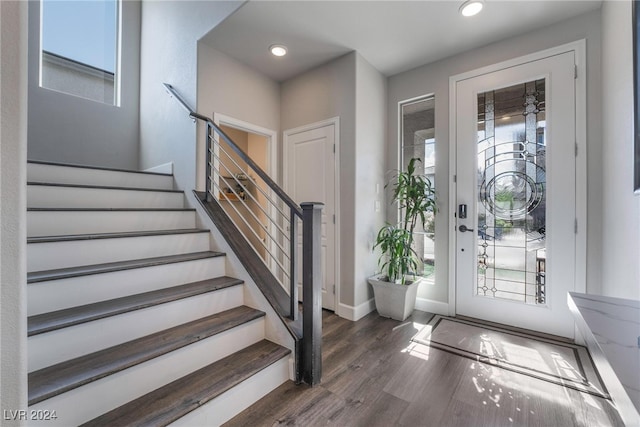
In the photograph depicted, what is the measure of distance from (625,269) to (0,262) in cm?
277

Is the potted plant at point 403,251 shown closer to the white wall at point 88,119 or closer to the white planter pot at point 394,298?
the white planter pot at point 394,298

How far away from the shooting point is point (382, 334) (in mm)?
2344

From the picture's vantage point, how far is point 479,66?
2600mm

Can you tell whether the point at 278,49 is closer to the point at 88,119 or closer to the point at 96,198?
the point at 96,198

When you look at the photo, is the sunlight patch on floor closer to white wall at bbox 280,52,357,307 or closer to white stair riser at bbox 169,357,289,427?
white wall at bbox 280,52,357,307

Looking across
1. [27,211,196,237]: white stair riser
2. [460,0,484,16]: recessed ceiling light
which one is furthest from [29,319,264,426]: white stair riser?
[460,0,484,16]: recessed ceiling light

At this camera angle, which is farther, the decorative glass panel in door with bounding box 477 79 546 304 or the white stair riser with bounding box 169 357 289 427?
the decorative glass panel in door with bounding box 477 79 546 304

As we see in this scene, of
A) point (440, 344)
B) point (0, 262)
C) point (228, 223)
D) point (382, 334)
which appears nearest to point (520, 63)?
point (440, 344)

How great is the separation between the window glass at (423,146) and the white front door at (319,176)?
2.99 feet

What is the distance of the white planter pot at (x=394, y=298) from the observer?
2.61 meters

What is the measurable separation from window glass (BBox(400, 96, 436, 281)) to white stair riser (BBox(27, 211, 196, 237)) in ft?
7.86

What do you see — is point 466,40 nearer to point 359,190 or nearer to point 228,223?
point 359,190

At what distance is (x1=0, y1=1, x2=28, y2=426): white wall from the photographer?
0.68 metres

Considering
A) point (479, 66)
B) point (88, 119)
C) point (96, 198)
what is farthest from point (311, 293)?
point (88, 119)
